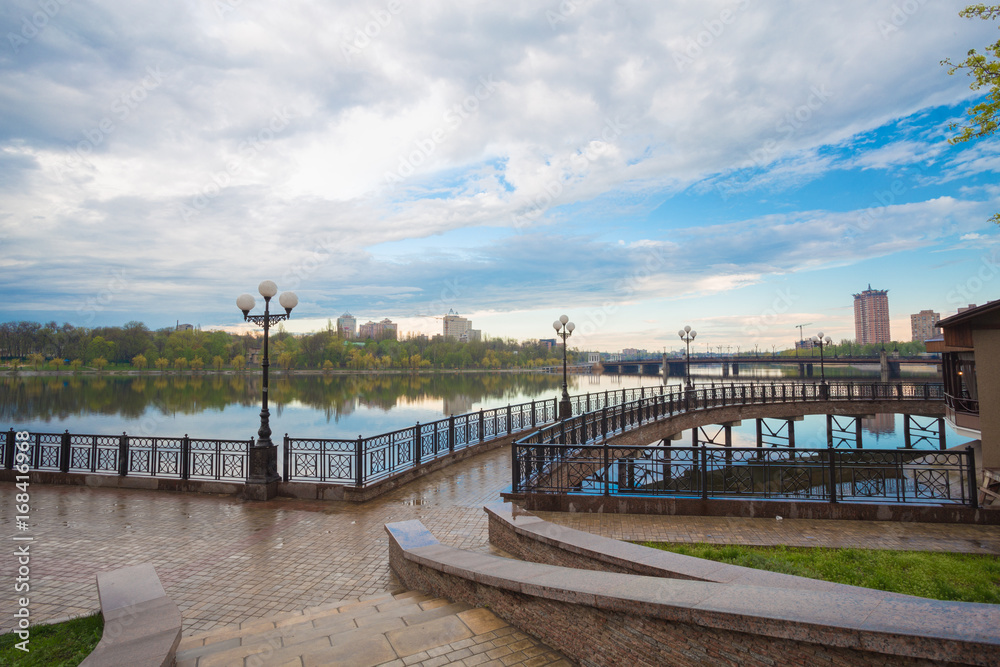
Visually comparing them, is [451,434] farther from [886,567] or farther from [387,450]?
[886,567]

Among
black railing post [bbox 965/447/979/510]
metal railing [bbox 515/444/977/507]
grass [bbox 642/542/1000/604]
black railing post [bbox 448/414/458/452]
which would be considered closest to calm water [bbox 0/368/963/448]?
black railing post [bbox 448/414/458/452]

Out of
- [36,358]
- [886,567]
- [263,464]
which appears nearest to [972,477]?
[886,567]

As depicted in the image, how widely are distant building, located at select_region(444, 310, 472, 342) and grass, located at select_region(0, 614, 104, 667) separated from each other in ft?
388

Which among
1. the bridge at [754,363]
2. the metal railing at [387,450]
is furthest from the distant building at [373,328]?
the metal railing at [387,450]

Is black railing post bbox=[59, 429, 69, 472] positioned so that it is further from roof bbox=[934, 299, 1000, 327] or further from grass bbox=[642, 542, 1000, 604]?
roof bbox=[934, 299, 1000, 327]

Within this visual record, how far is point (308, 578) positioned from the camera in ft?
20.6

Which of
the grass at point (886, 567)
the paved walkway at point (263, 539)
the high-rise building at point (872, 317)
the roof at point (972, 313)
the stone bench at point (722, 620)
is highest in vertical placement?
the high-rise building at point (872, 317)

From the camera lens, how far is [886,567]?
5.30 meters

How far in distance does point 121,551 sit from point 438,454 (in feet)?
24.1

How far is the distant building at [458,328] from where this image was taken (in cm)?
12888

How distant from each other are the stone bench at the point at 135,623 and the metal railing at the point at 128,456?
6.59m

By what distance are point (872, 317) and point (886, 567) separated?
378 ft

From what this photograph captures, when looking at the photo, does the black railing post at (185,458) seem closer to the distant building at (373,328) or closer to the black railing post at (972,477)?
the black railing post at (972,477)

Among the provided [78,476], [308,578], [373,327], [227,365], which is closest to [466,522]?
[308,578]
